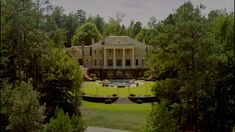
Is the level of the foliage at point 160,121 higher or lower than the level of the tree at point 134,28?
lower

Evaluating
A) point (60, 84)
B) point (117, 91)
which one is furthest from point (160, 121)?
point (117, 91)

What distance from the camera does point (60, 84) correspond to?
116 ft

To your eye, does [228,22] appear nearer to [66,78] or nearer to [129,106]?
[66,78]

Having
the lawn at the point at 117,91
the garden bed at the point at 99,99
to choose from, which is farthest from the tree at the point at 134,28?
the garden bed at the point at 99,99

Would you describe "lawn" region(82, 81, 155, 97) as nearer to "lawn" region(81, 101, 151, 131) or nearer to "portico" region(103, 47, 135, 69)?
"lawn" region(81, 101, 151, 131)

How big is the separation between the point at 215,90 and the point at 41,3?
1705 cm

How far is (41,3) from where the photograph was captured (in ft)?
111

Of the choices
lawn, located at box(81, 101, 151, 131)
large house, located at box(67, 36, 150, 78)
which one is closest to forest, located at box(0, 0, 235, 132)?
lawn, located at box(81, 101, 151, 131)

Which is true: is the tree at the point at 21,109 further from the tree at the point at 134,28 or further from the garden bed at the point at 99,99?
the tree at the point at 134,28

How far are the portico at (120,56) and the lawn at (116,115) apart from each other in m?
29.8

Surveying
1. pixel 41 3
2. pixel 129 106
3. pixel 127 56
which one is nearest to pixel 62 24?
pixel 127 56

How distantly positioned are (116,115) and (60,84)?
642 cm

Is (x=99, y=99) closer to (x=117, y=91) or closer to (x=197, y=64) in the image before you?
(x=117, y=91)

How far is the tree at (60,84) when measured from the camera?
34688mm
